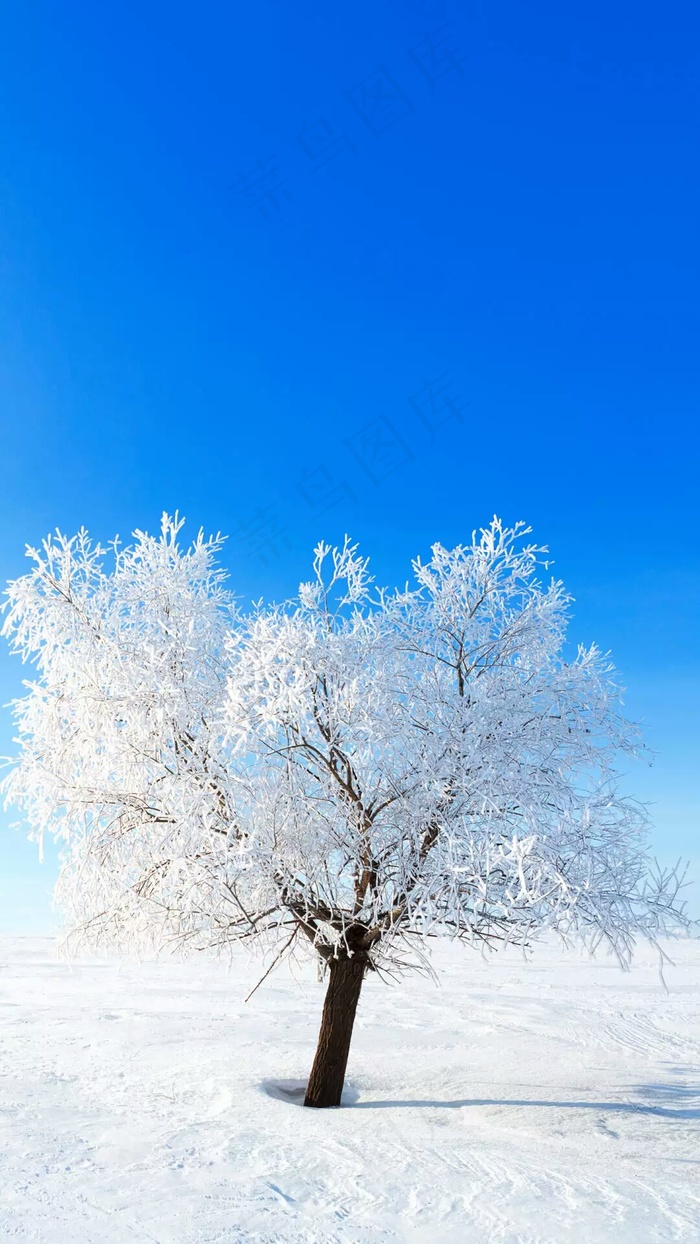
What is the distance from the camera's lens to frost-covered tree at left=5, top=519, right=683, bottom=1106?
8.19m

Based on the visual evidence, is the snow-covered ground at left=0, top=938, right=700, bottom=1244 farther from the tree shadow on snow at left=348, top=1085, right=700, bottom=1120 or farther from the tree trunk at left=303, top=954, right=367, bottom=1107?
the tree trunk at left=303, top=954, right=367, bottom=1107

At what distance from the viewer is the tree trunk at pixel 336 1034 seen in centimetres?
962

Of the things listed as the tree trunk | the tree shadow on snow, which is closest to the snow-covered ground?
the tree shadow on snow

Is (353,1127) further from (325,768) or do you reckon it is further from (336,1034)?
(325,768)

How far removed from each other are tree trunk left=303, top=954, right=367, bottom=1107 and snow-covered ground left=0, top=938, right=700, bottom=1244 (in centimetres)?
36

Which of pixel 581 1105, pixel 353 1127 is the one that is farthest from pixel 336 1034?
pixel 581 1105

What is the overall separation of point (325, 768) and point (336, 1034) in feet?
10.9

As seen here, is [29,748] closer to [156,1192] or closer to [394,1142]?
[156,1192]

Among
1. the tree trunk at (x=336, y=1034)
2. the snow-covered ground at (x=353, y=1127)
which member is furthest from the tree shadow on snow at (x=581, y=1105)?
the tree trunk at (x=336, y=1034)

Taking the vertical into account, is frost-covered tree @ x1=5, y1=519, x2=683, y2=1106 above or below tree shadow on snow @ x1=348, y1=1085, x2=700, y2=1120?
above

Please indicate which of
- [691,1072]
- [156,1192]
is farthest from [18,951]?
[156,1192]

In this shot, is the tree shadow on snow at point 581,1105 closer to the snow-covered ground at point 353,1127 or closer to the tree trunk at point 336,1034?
the snow-covered ground at point 353,1127

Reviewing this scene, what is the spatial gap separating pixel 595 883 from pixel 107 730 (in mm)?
5283

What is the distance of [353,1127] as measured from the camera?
8.34 metres
